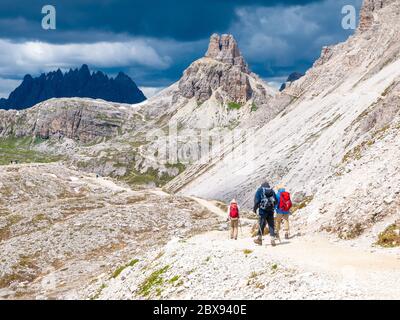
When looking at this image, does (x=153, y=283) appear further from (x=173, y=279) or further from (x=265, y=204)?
(x=265, y=204)

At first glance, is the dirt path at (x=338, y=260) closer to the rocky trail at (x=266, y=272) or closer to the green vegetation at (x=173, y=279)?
the rocky trail at (x=266, y=272)

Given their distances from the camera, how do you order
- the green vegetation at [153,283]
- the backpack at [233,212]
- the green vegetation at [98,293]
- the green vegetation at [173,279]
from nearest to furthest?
the green vegetation at [173,279] → the green vegetation at [153,283] → the green vegetation at [98,293] → the backpack at [233,212]

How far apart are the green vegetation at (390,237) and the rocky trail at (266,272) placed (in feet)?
3.26

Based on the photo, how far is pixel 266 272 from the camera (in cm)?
2719

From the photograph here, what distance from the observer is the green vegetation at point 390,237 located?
31244 millimetres

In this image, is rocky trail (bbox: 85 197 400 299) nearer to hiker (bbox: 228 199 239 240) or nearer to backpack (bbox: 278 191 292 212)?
backpack (bbox: 278 191 292 212)

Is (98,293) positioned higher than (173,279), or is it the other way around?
(173,279)

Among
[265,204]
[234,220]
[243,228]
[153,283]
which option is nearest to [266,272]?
[265,204]

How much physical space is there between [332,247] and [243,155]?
159 meters

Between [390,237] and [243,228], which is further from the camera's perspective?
[243,228]

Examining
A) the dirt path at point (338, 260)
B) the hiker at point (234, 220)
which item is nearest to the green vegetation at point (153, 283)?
the dirt path at point (338, 260)

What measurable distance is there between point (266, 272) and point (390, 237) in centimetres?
1012

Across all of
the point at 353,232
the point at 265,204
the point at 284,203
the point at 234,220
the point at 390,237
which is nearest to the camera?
the point at 390,237

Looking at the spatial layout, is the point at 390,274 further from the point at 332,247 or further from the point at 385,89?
the point at 385,89
